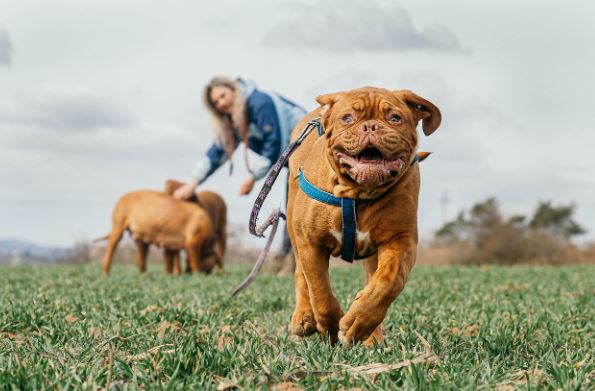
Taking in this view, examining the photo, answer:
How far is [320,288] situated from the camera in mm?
3705

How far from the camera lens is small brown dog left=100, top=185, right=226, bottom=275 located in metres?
12.3

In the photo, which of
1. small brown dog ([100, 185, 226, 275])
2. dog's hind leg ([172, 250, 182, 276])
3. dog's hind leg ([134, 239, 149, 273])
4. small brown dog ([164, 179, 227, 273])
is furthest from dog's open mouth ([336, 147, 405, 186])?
dog's hind leg ([134, 239, 149, 273])

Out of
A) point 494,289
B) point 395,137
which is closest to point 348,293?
point 494,289

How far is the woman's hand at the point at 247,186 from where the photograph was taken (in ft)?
30.0

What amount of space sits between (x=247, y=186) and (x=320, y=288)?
5546mm

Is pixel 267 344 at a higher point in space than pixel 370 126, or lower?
lower

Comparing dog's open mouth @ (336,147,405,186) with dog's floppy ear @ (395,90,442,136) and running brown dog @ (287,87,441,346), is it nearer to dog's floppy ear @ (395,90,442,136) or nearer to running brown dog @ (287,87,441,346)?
running brown dog @ (287,87,441,346)

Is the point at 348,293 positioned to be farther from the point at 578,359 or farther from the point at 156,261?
the point at 156,261

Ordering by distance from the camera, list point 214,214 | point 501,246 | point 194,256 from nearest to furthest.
A: point 194,256, point 214,214, point 501,246

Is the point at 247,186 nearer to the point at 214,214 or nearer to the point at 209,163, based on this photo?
the point at 209,163

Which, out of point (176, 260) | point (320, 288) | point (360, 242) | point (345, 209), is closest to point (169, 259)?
point (176, 260)

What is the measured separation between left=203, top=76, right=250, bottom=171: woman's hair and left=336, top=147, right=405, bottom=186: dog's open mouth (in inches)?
230

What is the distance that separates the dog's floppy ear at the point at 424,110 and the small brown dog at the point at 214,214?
9.26 meters

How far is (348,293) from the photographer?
7633 millimetres
